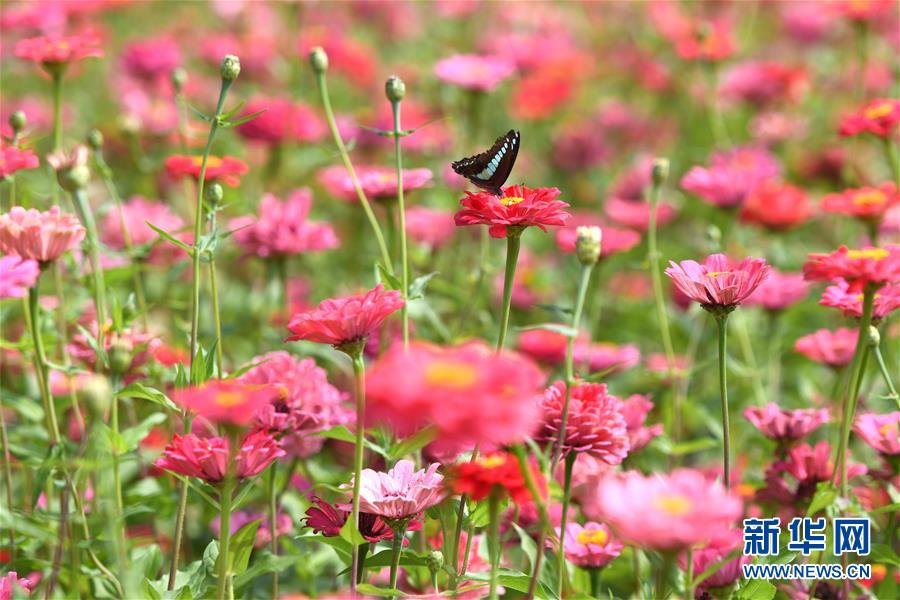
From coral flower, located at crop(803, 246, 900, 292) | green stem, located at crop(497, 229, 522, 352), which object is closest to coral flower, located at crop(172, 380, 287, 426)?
green stem, located at crop(497, 229, 522, 352)

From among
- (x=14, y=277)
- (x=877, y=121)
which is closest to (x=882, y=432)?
(x=877, y=121)

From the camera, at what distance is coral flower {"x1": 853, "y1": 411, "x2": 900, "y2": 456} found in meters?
1.86

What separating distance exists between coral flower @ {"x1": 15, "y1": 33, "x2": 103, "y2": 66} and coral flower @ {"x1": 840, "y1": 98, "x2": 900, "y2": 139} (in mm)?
1662

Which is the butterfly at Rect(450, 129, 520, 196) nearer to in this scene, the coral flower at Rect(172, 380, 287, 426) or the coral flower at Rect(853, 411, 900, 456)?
the coral flower at Rect(172, 380, 287, 426)

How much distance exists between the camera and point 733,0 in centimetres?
548

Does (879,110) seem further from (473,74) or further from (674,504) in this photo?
(674,504)

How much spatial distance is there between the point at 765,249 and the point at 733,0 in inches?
96.3

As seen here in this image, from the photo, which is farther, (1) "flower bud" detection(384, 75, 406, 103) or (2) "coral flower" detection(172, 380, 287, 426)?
(1) "flower bud" detection(384, 75, 406, 103)

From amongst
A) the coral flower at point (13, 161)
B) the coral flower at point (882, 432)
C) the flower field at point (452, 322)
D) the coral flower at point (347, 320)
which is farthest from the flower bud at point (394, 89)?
the coral flower at point (882, 432)

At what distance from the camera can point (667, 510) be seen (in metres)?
1.10

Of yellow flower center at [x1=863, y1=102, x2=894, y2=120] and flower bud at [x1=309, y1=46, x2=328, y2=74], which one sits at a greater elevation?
flower bud at [x1=309, y1=46, x2=328, y2=74]

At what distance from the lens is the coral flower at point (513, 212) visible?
1.49 metres

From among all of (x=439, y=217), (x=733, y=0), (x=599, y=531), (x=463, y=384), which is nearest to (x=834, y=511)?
(x=599, y=531)

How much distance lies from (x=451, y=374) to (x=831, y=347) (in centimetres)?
141
